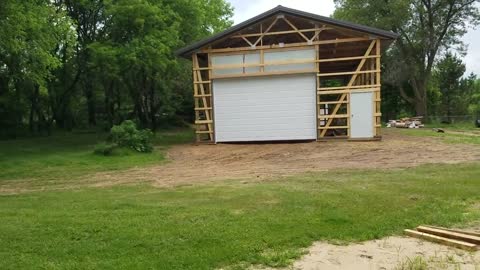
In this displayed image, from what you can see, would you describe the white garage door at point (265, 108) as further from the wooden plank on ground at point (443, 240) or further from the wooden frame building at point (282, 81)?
the wooden plank on ground at point (443, 240)

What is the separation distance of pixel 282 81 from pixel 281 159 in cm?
642

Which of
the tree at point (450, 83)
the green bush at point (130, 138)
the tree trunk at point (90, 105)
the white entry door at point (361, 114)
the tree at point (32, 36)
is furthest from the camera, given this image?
the tree at point (450, 83)

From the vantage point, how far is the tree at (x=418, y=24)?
127 feet

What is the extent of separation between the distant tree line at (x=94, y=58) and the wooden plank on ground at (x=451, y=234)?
12595mm

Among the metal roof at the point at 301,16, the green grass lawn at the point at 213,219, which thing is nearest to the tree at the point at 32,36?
the metal roof at the point at 301,16

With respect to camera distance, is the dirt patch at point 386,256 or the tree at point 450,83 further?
the tree at point 450,83

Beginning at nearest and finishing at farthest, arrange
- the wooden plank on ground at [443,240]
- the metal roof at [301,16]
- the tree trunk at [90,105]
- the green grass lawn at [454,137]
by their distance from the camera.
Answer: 1. the wooden plank on ground at [443,240]
2. the green grass lawn at [454,137]
3. the metal roof at [301,16]
4. the tree trunk at [90,105]

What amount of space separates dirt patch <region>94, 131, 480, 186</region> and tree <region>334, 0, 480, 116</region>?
23.2 metres

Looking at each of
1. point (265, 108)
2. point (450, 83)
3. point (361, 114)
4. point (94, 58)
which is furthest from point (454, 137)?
point (450, 83)

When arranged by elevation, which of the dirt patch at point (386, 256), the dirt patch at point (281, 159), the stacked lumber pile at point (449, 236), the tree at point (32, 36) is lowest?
the dirt patch at point (281, 159)

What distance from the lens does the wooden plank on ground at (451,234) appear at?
5.45 m

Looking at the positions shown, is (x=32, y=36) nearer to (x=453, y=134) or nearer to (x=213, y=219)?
(x=213, y=219)

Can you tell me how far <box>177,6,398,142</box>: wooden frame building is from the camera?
20.5 meters

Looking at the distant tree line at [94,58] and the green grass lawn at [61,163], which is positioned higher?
the distant tree line at [94,58]
